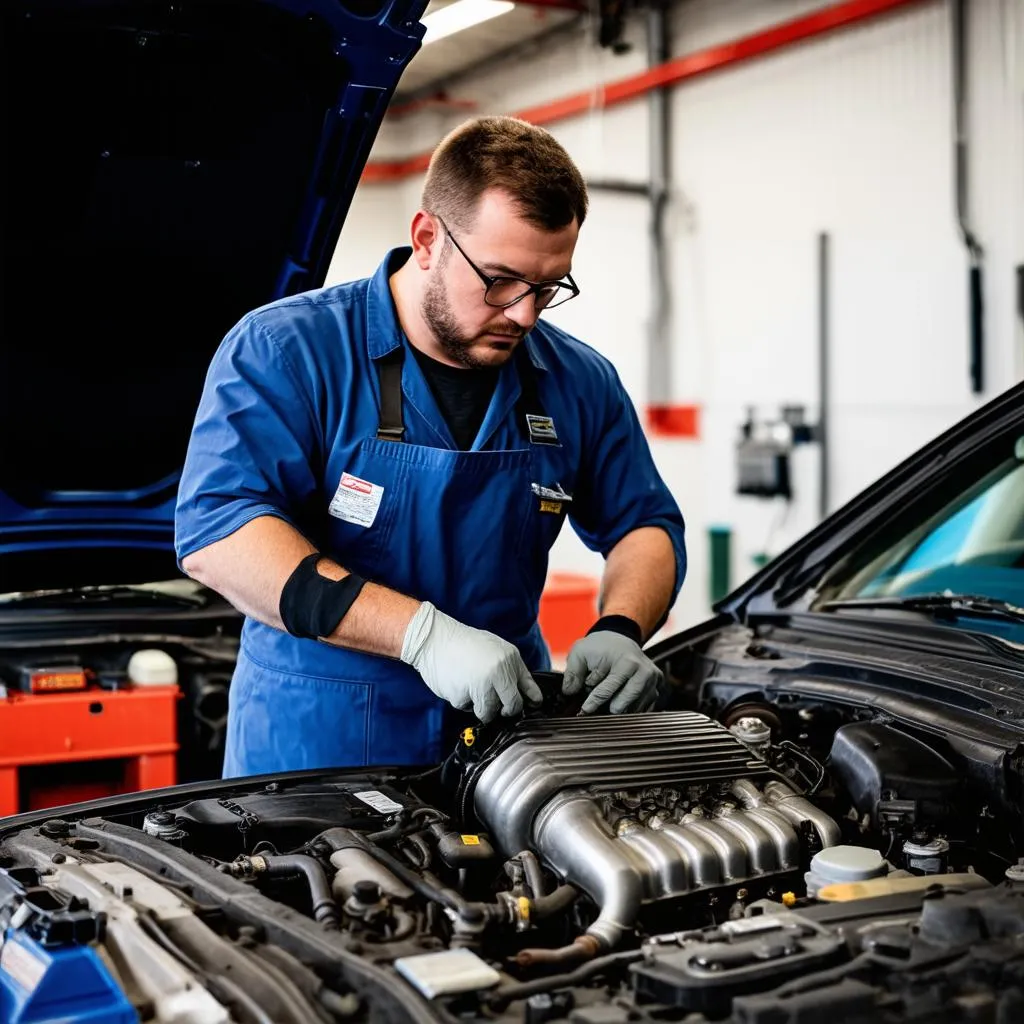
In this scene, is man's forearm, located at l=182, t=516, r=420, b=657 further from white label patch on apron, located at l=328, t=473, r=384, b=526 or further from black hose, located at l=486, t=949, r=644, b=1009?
black hose, located at l=486, t=949, r=644, b=1009

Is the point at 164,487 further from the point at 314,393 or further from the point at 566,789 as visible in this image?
the point at 566,789

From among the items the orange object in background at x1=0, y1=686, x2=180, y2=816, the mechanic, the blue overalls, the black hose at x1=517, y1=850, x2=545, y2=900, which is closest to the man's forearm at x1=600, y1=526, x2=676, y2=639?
the mechanic

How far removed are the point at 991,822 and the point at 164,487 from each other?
1.91 metres

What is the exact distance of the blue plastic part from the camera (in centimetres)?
122

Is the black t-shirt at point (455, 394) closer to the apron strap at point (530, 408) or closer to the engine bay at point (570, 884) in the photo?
the apron strap at point (530, 408)

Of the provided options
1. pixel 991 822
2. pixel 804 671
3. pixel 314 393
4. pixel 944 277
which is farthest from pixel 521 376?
pixel 944 277

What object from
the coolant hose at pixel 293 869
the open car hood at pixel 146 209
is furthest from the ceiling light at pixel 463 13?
the coolant hose at pixel 293 869

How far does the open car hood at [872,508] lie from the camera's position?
2.32 meters

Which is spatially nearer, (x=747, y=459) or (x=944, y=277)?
(x=944, y=277)

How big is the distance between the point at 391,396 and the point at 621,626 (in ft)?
1.77

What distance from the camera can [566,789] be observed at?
167cm

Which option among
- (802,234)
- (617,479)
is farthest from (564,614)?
(617,479)

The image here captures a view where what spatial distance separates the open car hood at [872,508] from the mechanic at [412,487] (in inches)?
10.2

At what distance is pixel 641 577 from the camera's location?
93.1 inches
